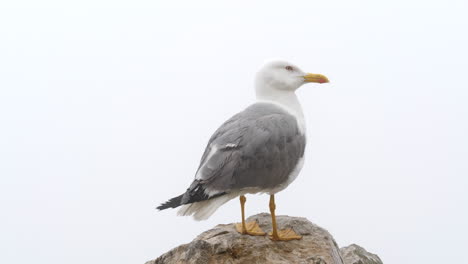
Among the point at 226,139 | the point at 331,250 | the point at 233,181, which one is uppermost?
the point at 226,139

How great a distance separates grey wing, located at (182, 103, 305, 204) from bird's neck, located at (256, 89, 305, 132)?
272mm

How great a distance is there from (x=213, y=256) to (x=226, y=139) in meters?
1.32

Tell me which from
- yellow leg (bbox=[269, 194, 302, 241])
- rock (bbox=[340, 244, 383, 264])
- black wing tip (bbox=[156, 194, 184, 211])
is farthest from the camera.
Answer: rock (bbox=[340, 244, 383, 264])

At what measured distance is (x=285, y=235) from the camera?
23.8ft

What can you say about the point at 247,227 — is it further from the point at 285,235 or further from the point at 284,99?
the point at 284,99

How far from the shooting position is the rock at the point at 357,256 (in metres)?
8.44

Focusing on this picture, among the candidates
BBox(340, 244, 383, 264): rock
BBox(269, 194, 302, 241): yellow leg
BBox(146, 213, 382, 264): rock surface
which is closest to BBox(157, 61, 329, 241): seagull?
BBox(269, 194, 302, 241): yellow leg

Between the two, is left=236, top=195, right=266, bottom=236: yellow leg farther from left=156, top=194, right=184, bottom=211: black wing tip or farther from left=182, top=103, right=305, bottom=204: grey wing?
left=156, top=194, right=184, bottom=211: black wing tip

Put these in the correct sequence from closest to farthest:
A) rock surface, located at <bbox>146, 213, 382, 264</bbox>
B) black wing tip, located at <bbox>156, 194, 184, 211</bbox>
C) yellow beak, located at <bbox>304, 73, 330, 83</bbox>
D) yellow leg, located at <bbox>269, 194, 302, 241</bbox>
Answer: black wing tip, located at <bbox>156, 194, 184, 211</bbox>, rock surface, located at <bbox>146, 213, 382, 264</bbox>, yellow leg, located at <bbox>269, 194, 302, 241</bbox>, yellow beak, located at <bbox>304, 73, 330, 83</bbox>

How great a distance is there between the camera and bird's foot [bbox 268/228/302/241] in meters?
7.12

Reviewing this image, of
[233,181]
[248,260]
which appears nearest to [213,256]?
[248,260]

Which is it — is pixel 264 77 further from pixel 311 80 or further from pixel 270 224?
pixel 270 224

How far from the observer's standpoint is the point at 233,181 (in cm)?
627

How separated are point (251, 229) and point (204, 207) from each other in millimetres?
1200
